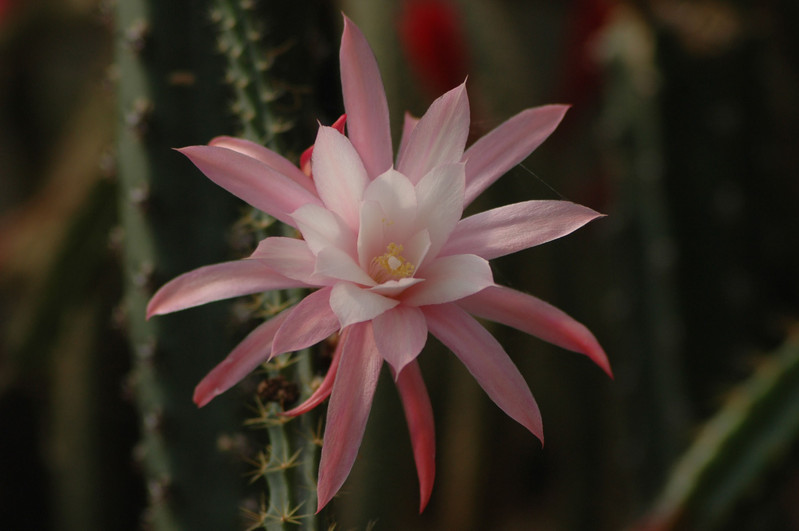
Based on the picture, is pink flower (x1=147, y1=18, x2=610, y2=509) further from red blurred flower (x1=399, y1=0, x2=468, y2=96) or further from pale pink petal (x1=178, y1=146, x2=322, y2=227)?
red blurred flower (x1=399, y1=0, x2=468, y2=96)

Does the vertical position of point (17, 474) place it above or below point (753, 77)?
below

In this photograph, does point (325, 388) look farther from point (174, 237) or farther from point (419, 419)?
point (174, 237)

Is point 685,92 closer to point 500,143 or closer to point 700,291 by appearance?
point 700,291

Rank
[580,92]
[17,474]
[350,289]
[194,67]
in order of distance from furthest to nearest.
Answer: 1. [580,92]
2. [17,474]
3. [194,67]
4. [350,289]

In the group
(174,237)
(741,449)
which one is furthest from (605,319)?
(174,237)

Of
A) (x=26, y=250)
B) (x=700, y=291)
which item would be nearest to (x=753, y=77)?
(x=700, y=291)

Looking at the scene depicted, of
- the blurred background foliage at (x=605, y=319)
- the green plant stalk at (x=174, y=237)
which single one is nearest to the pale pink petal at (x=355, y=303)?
the green plant stalk at (x=174, y=237)

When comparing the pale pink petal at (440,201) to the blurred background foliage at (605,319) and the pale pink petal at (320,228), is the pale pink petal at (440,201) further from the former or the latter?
the blurred background foliage at (605,319)

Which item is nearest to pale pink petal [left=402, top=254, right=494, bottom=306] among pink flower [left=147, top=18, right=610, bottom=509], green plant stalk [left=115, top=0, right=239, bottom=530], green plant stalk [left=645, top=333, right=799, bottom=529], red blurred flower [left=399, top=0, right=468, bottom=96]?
pink flower [left=147, top=18, right=610, bottom=509]

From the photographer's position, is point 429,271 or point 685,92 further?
point 685,92
